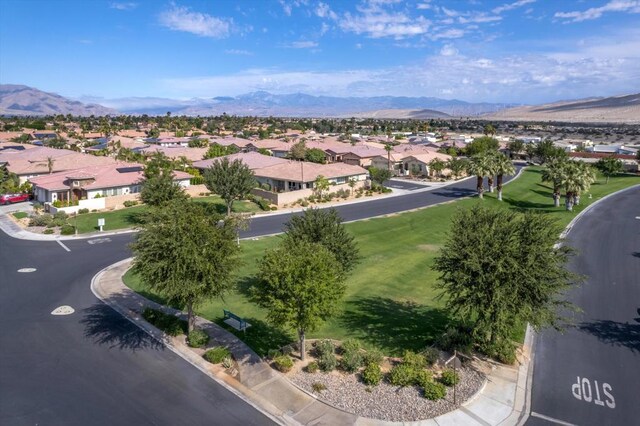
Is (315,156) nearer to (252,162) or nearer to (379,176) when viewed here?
(252,162)

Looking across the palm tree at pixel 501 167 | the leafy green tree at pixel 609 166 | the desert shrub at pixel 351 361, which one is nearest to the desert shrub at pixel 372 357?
the desert shrub at pixel 351 361

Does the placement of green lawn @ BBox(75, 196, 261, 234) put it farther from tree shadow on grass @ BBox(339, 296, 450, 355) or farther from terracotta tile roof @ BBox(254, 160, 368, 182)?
tree shadow on grass @ BBox(339, 296, 450, 355)

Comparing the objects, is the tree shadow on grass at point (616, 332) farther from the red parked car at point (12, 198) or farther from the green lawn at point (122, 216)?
the red parked car at point (12, 198)

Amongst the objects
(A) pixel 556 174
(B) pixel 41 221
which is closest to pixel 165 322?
(B) pixel 41 221

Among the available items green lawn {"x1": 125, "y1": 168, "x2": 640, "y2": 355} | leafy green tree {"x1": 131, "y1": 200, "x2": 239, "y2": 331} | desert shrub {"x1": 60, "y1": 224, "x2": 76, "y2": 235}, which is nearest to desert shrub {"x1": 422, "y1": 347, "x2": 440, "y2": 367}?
green lawn {"x1": 125, "y1": 168, "x2": 640, "y2": 355}

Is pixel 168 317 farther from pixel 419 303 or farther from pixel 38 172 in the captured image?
pixel 38 172
